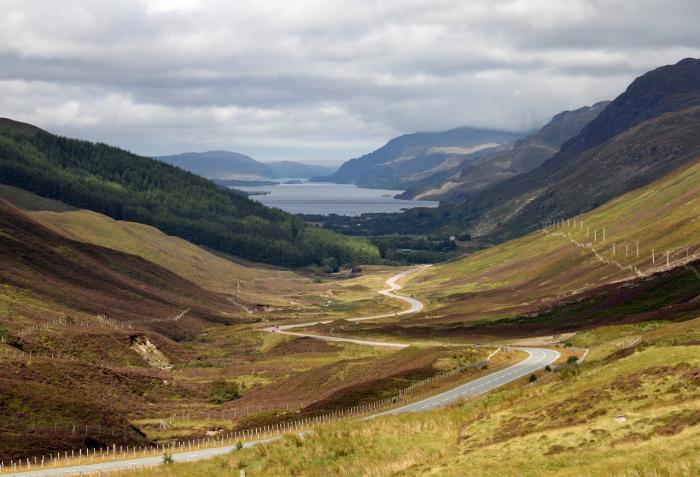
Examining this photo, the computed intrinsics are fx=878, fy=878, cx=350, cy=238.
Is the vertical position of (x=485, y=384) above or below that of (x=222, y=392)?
above

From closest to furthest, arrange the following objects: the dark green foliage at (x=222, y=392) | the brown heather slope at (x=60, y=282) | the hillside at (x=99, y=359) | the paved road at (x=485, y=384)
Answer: the paved road at (x=485, y=384) < the hillside at (x=99, y=359) < the dark green foliage at (x=222, y=392) < the brown heather slope at (x=60, y=282)

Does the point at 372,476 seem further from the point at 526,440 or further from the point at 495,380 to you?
the point at 495,380

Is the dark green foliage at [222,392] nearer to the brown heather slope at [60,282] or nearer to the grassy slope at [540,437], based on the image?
the brown heather slope at [60,282]

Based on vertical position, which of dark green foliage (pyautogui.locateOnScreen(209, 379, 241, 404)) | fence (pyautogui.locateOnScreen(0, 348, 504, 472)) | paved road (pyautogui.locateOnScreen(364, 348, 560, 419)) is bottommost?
dark green foliage (pyautogui.locateOnScreen(209, 379, 241, 404))

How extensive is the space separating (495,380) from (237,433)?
2422cm

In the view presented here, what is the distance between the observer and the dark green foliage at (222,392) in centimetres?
11088

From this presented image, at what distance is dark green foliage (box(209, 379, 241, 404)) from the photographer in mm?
110875

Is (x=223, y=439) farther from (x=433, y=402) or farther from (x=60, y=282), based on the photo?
(x=60, y=282)

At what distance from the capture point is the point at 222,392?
113 m

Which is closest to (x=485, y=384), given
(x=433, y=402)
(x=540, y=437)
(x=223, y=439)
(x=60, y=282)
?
(x=433, y=402)

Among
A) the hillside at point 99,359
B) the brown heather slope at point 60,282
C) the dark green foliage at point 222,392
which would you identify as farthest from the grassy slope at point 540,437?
the brown heather slope at point 60,282

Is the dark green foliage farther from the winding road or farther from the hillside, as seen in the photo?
the winding road

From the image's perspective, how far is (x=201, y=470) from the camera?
147ft

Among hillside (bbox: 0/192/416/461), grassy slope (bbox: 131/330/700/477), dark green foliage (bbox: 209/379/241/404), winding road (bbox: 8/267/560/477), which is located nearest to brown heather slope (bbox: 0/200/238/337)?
hillside (bbox: 0/192/416/461)
